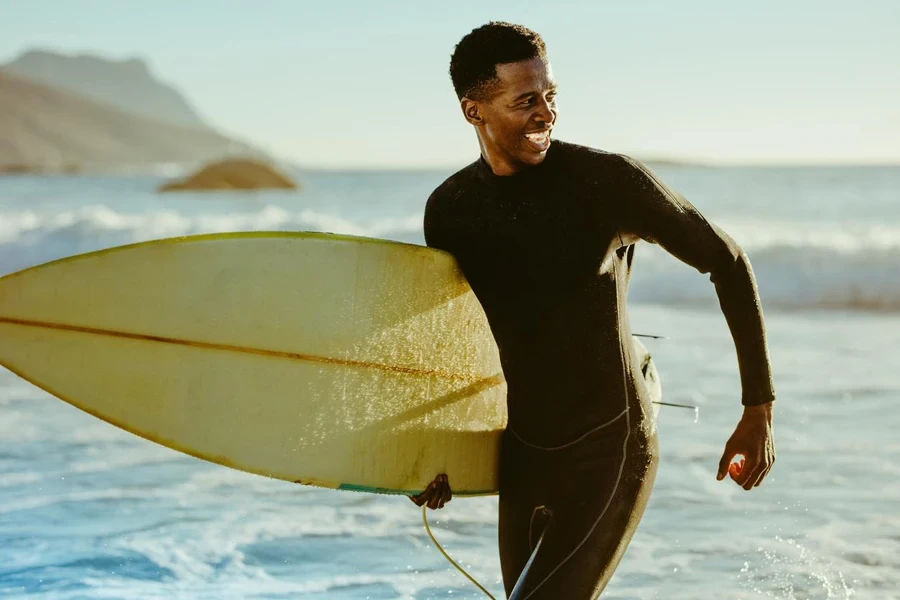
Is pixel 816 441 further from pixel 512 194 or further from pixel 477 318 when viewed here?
Answer: pixel 512 194

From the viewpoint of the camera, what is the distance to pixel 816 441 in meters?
5.57

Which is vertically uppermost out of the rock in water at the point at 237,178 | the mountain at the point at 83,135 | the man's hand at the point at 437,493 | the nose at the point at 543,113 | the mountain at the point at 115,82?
the mountain at the point at 115,82

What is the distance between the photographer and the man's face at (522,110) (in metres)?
1.99

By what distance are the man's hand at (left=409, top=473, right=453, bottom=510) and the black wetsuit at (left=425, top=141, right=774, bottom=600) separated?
0.27 m

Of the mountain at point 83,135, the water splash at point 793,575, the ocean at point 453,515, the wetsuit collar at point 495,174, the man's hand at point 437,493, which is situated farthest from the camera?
the mountain at point 83,135

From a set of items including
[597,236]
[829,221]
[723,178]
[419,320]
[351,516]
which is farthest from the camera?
[723,178]

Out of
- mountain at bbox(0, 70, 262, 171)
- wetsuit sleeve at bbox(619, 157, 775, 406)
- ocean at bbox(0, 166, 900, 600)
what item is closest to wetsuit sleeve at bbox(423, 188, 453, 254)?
wetsuit sleeve at bbox(619, 157, 775, 406)

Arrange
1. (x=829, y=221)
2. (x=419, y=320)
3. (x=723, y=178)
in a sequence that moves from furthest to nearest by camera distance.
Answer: (x=723, y=178) → (x=829, y=221) → (x=419, y=320)

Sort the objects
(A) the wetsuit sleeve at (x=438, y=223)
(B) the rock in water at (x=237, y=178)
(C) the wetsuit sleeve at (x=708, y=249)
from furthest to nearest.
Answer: (B) the rock in water at (x=237, y=178)
(A) the wetsuit sleeve at (x=438, y=223)
(C) the wetsuit sleeve at (x=708, y=249)

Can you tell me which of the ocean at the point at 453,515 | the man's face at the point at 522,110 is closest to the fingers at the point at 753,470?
the man's face at the point at 522,110

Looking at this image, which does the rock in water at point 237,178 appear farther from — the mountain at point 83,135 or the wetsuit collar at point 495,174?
the mountain at point 83,135

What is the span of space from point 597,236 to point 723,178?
1123 inches

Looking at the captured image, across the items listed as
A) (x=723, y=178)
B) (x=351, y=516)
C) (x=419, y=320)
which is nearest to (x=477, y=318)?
(x=419, y=320)

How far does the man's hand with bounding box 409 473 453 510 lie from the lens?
2391mm
